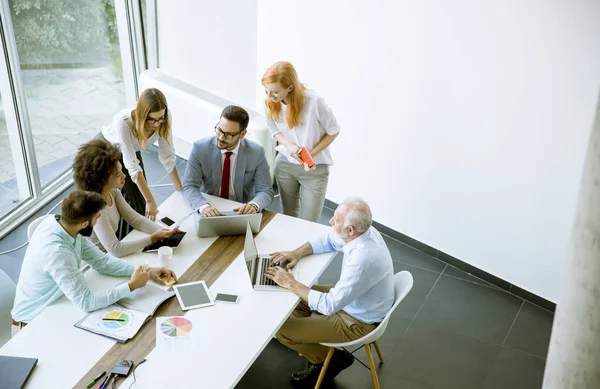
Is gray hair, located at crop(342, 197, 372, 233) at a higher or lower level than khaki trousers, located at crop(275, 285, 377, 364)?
higher

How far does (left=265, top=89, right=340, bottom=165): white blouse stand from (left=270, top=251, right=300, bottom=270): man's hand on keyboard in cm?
92

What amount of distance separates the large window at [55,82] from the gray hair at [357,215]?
126 inches

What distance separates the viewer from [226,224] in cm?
416

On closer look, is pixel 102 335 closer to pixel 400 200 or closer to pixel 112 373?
pixel 112 373

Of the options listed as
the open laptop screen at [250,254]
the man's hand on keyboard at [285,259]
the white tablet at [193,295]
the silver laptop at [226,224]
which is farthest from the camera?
the silver laptop at [226,224]

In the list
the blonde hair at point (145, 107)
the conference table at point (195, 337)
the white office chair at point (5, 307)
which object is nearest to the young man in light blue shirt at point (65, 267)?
the conference table at point (195, 337)

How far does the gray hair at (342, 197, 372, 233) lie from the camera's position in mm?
3758

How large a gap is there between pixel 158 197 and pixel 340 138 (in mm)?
1778

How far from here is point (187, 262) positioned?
397 cm

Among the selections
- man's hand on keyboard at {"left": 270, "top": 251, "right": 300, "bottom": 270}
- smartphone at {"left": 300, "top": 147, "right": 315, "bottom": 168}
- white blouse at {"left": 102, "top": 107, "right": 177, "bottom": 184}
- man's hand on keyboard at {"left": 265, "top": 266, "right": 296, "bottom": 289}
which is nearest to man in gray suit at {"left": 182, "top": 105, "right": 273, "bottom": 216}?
smartphone at {"left": 300, "top": 147, "right": 315, "bottom": 168}

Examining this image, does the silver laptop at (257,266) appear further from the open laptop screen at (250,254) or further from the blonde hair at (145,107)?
the blonde hair at (145,107)

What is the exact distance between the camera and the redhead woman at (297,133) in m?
4.41

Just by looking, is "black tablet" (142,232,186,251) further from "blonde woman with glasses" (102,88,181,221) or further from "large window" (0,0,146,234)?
"large window" (0,0,146,234)

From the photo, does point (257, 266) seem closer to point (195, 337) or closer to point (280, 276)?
point (280, 276)
